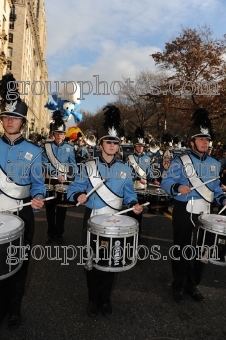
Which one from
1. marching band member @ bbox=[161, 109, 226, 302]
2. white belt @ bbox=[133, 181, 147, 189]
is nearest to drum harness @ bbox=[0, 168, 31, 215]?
marching band member @ bbox=[161, 109, 226, 302]

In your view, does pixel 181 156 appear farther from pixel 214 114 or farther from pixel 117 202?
pixel 214 114

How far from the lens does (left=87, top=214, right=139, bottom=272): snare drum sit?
9.13ft

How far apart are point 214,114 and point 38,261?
11.7 m

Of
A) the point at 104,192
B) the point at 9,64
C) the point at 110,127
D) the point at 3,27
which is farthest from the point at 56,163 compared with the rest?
the point at 9,64

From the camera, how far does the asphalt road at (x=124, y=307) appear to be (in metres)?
2.94

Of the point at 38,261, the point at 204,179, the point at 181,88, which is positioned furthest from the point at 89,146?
the point at 204,179

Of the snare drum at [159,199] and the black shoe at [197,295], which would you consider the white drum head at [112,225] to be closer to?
the black shoe at [197,295]

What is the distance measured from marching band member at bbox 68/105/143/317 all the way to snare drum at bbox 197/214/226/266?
0.72 metres

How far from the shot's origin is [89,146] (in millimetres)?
15258

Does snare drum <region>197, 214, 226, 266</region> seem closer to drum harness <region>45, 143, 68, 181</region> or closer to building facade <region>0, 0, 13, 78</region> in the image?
drum harness <region>45, 143, 68, 181</region>

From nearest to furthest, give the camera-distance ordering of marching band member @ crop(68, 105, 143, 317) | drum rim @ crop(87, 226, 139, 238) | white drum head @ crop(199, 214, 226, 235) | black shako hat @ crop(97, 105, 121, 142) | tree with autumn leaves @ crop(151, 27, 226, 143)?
drum rim @ crop(87, 226, 139, 238)
white drum head @ crop(199, 214, 226, 235)
marching band member @ crop(68, 105, 143, 317)
black shako hat @ crop(97, 105, 121, 142)
tree with autumn leaves @ crop(151, 27, 226, 143)

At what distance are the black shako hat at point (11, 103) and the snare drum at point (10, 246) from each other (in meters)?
1.02

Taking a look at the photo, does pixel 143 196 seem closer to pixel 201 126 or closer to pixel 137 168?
pixel 137 168

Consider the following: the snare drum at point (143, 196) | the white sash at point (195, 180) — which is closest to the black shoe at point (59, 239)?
the snare drum at point (143, 196)
